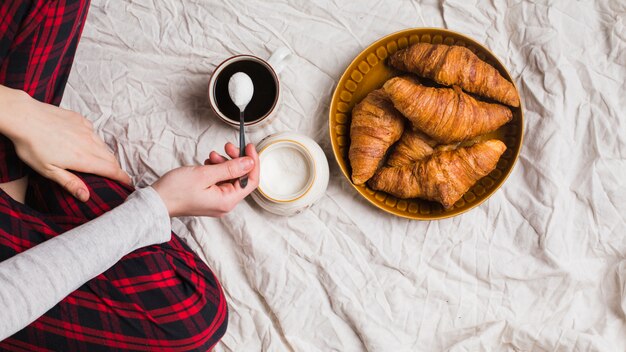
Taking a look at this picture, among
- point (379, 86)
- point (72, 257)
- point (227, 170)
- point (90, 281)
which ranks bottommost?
point (90, 281)

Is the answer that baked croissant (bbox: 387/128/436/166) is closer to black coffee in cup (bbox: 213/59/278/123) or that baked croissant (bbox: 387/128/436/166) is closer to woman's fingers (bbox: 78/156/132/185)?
black coffee in cup (bbox: 213/59/278/123)

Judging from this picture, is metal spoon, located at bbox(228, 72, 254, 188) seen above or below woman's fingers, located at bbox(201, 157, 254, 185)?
above

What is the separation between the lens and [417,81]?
1272mm

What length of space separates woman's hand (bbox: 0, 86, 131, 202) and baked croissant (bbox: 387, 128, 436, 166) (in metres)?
0.61

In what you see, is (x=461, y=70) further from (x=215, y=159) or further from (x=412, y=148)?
(x=215, y=159)

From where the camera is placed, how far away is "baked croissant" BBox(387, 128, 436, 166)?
4.11 ft

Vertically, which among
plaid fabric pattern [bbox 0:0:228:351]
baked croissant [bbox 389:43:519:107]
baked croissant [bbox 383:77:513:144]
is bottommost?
plaid fabric pattern [bbox 0:0:228:351]

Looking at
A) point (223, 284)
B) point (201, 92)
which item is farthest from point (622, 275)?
point (201, 92)

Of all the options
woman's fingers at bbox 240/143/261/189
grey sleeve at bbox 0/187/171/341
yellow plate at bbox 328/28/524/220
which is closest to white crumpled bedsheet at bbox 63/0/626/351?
yellow plate at bbox 328/28/524/220

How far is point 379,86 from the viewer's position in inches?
52.4

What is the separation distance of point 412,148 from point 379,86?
18 cm

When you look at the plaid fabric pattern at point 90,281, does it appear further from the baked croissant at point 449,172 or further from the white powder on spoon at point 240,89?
the baked croissant at point 449,172

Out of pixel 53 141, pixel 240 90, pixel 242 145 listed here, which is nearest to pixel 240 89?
pixel 240 90

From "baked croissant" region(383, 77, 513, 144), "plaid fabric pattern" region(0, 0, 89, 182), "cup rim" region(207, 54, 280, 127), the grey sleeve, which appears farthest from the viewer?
"cup rim" region(207, 54, 280, 127)
